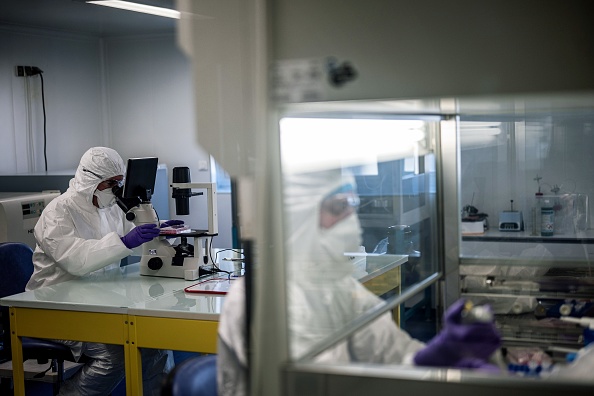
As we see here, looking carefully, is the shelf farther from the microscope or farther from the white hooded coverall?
the microscope

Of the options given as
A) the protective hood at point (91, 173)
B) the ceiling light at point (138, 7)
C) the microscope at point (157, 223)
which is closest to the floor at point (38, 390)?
the microscope at point (157, 223)

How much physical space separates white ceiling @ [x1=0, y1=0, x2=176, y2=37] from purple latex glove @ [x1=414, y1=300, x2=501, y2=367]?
13.4ft

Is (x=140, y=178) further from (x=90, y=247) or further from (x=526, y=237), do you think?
(x=526, y=237)

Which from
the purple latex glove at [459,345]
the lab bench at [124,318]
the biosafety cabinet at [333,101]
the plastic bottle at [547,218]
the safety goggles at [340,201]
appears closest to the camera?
the biosafety cabinet at [333,101]

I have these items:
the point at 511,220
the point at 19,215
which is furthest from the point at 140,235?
the point at 511,220

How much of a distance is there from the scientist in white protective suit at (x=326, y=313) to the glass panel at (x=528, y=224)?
514 mm

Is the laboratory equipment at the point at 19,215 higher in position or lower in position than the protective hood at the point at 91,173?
lower

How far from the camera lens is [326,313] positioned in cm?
141

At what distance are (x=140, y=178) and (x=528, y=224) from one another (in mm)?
1858

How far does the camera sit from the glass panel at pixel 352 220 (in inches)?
53.4

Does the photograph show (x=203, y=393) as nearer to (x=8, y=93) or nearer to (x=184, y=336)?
(x=184, y=336)

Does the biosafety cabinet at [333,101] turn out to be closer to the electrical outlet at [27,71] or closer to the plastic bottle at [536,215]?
the plastic bottle at [536,215]

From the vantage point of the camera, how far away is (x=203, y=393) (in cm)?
167

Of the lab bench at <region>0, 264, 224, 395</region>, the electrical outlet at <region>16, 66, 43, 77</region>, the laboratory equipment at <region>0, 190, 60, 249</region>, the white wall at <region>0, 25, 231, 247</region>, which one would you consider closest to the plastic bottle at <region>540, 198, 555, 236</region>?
the lab bench at <region>0, 264, 224, 395</region>
